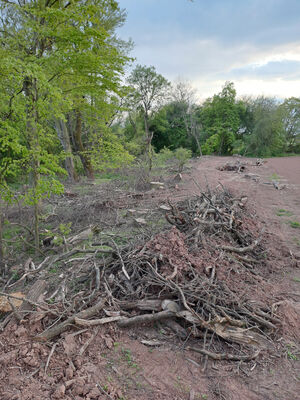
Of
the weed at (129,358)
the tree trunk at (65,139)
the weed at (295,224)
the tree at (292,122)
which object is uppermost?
the tree at (292,122)

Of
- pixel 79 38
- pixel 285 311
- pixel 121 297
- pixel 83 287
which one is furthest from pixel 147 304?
pixel 79 38

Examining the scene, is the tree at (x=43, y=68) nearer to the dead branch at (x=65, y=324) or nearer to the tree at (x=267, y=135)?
the dead branch at (x=65, y=324)

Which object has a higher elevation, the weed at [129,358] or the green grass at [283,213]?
the green grass at [283,213]

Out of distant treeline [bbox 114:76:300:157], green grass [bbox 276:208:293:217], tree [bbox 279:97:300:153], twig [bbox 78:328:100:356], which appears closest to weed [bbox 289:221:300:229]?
green grass [bbox 276:208:293:217]

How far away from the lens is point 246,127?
40438mm

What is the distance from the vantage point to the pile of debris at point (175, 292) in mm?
3102

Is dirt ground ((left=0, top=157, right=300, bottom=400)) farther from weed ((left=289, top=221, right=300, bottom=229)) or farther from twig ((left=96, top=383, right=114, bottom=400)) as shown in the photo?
weed ((left=289, top=221, right=300, bottom=229))

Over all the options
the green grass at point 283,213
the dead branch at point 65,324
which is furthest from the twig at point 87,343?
the green grass at point 283,213

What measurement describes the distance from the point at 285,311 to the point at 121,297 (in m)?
2.33

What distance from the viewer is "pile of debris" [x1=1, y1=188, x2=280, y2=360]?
10.2 feet

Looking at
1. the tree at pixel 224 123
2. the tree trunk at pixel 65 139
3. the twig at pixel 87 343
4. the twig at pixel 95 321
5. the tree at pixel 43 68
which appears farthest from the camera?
the tree at pixel 224 123

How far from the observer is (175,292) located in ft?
11.4

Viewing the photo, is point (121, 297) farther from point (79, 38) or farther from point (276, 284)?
point (79, 38)

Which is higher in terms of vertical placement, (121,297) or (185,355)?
(121,297)
